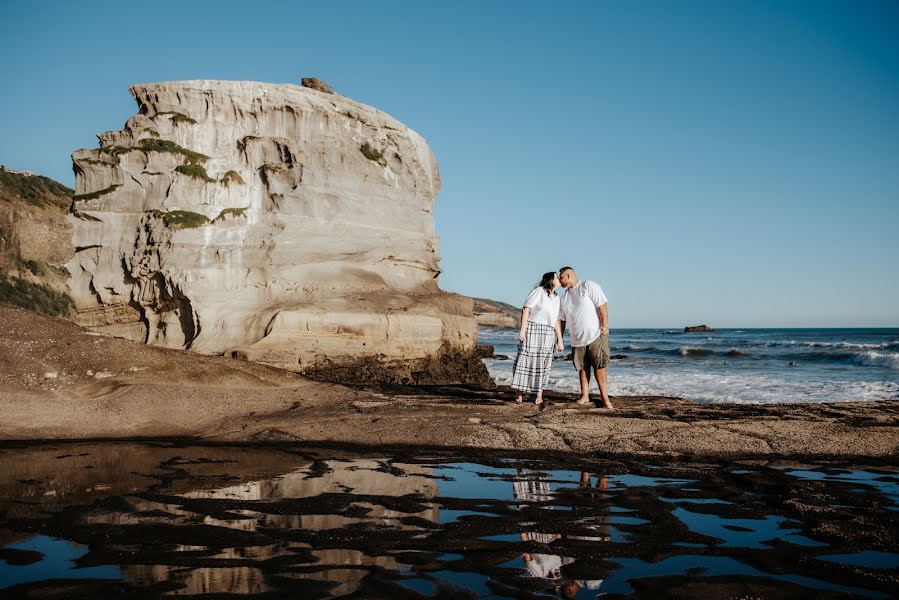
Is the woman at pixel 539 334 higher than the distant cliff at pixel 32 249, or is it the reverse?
the distant cliff at pixel 32 249

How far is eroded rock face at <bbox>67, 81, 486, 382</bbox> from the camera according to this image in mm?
13242

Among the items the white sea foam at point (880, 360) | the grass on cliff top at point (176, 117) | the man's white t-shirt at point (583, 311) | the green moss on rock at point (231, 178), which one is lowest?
the white sea foam at point (880, 360)

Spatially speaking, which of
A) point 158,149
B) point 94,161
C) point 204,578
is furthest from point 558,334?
point 94,161

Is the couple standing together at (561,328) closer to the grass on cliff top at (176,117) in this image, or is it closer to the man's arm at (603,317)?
the man's arm at (603,317)

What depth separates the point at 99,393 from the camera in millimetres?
7809

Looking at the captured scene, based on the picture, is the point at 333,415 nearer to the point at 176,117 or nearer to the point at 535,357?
the point at 535,357

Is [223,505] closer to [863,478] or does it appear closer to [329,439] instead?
[329,439]

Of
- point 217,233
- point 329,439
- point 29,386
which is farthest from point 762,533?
point 217,233

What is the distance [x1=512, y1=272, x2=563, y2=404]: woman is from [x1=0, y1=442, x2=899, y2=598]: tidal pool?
276 centimetres

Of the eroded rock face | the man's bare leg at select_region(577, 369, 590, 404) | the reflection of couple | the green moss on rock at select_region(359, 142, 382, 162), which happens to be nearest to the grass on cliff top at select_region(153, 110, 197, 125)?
the eroded rock face

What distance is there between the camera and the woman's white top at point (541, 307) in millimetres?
8508

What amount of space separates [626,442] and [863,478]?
6.60 feet

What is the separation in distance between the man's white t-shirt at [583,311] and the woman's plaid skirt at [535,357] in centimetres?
31

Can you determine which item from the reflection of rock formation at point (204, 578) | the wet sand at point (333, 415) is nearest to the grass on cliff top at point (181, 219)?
the wet sand at point (333, 415)
